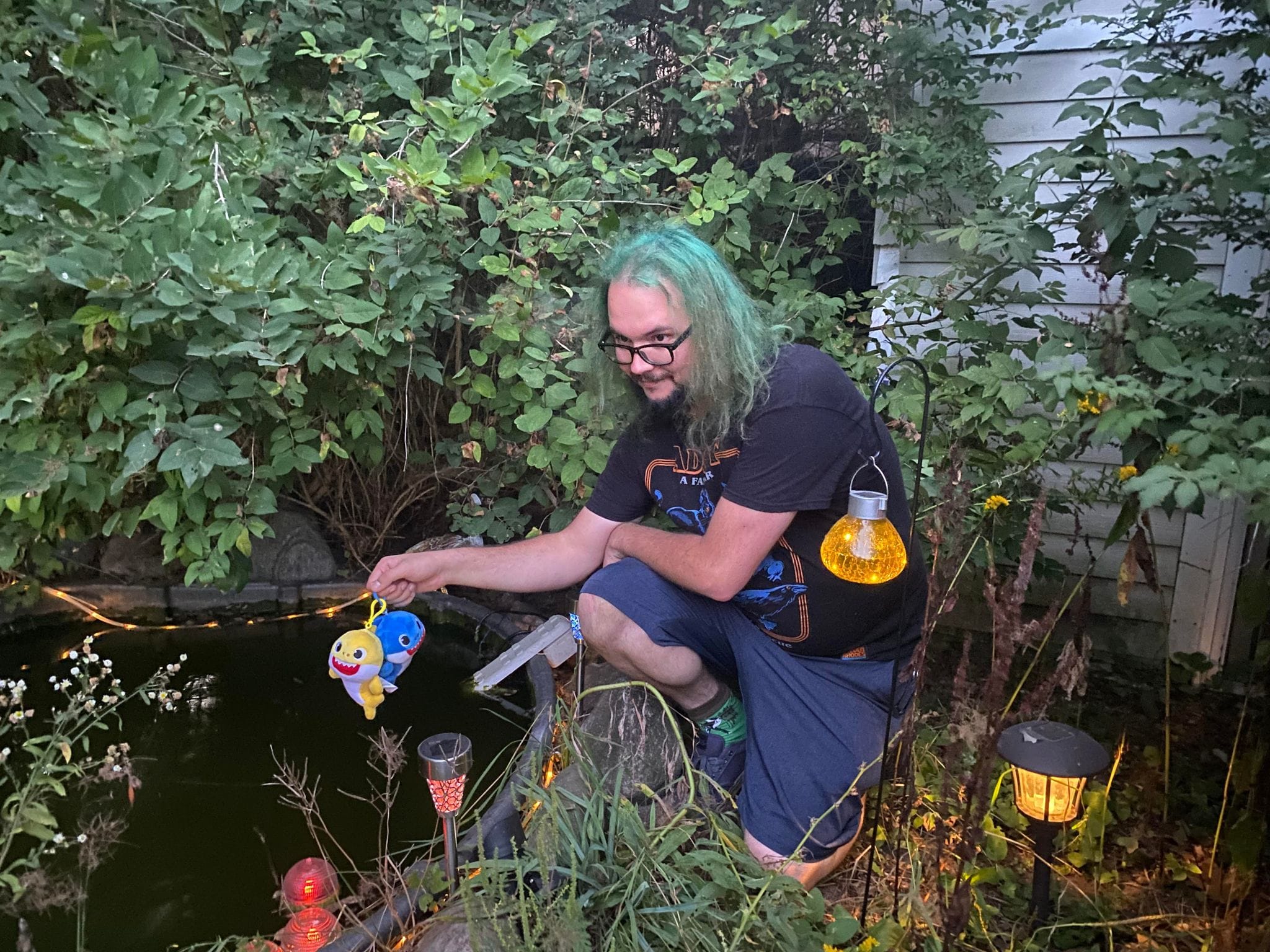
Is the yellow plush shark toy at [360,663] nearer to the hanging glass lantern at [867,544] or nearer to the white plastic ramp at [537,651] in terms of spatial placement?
the white plastic ramp at [537,651]

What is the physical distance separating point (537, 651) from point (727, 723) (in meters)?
0.66

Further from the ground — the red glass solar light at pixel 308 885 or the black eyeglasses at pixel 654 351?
the black eyeglasses at pixel 654 351

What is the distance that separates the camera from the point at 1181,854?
2020mm

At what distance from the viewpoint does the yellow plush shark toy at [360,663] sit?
79.8 inches

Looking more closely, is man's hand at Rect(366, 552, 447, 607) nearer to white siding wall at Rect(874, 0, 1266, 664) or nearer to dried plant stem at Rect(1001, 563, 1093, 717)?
dried plant stem at Rect(1001, 563, 1093, 717)

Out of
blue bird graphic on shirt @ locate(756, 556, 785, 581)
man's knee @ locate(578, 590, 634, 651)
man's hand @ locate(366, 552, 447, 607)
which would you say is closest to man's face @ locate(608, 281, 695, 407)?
blue bird graphic on shirt @ locate(756, 556, 785, 581)

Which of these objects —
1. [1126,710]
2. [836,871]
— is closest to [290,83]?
[836,871]

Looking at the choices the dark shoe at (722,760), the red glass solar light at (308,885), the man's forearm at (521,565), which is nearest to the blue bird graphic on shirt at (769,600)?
the dark shoe at (722,760)

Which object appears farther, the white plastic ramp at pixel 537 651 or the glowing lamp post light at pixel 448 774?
the white plastic ramp at pixel 537 651

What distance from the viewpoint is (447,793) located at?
1.65 m

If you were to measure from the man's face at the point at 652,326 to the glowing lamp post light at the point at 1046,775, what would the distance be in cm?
98

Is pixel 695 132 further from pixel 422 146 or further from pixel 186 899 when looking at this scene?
pixel 186 899

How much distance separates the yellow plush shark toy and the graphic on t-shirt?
782 millimetres

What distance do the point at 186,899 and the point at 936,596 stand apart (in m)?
1.91
